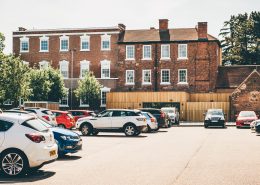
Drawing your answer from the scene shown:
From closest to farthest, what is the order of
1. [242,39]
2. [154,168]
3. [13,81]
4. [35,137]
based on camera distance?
[35,137] < [154,168] < [13,81] < [242,39]

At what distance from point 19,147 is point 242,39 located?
7537 cm

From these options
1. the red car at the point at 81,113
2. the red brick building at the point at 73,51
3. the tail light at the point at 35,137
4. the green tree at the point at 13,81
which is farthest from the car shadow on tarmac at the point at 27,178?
the red brick building at the point at 73,51

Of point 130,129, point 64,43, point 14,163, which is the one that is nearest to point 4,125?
point 14,163

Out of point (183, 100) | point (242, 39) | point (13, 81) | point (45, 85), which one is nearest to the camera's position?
point (13, 81)

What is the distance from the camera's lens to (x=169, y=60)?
2297 inches

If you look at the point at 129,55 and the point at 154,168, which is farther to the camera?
the point at 129,55

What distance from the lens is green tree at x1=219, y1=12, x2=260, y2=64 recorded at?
256ft

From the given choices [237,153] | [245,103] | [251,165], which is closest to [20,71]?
[245,103]

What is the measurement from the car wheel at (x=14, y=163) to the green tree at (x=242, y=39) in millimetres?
68824

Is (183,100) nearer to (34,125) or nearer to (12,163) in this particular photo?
(34,125)

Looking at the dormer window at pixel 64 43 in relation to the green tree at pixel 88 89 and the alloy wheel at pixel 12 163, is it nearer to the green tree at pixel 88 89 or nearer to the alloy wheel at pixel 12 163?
the green tree at pixel 88 89

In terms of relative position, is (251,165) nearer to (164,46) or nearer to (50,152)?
(50,152)

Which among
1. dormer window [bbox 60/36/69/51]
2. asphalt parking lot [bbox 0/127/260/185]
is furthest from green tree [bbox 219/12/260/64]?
asphalt parking lot [bbox 0/127/260/185]

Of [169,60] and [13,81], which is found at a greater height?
[169,60]
